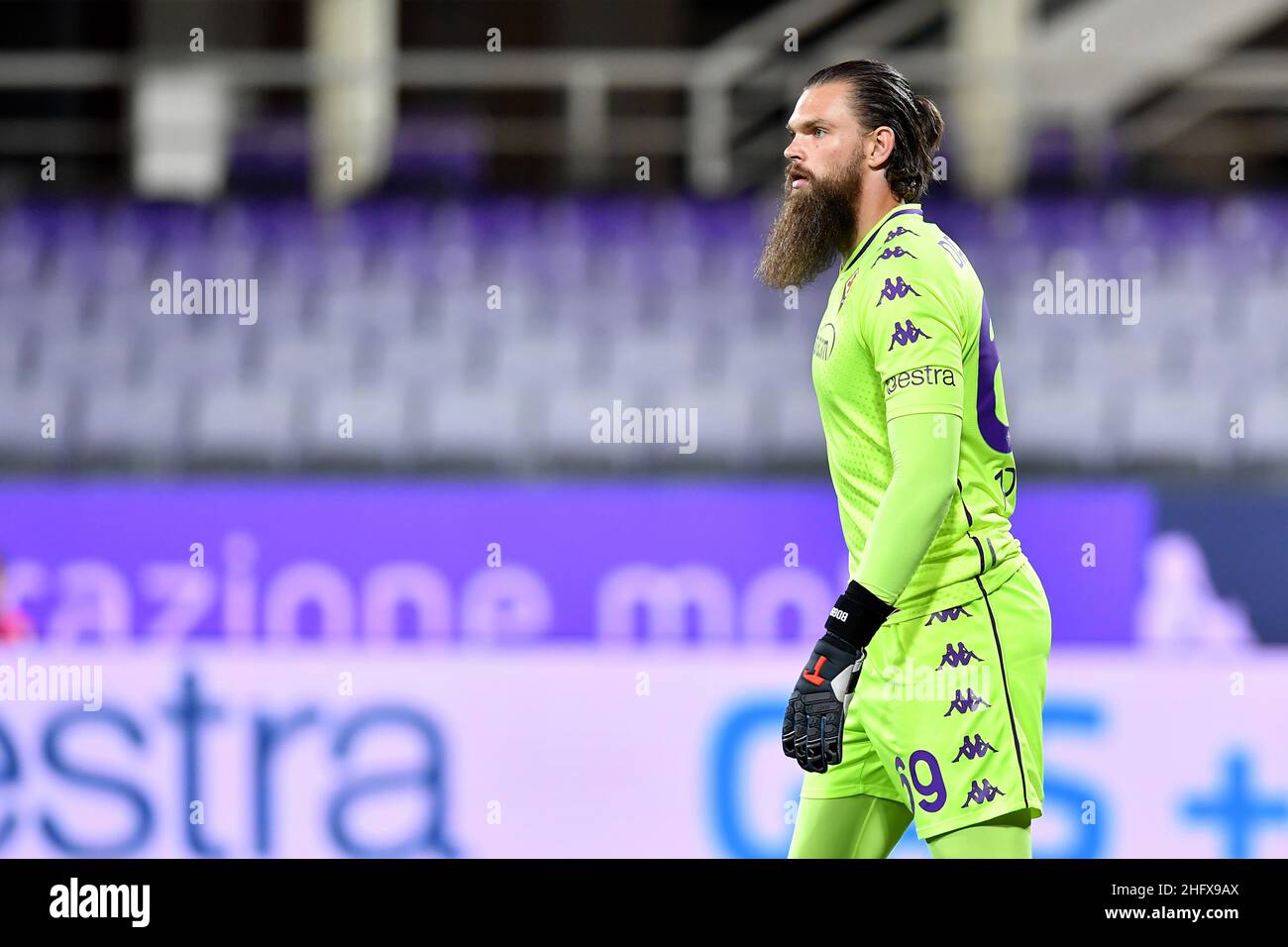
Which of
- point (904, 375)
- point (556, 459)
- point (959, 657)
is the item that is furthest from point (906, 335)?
point (556, 459)

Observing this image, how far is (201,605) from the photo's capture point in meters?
4.45

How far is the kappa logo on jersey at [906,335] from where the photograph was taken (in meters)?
1.85

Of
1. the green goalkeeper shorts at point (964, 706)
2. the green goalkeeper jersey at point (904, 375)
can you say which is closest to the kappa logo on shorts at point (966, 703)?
the green goalkeeper shorts at point (964, 706)

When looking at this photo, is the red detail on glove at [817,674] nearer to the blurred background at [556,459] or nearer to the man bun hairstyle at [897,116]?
the man bun hairstyle at [897,116]

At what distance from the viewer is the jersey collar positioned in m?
1.99

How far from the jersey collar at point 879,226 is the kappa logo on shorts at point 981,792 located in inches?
26.2

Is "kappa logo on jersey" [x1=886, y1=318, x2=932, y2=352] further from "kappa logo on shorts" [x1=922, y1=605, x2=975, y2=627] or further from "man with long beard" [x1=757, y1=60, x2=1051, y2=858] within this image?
"kappa logo on shorts" [x1=922, y1=605, x2=975, y2=627]

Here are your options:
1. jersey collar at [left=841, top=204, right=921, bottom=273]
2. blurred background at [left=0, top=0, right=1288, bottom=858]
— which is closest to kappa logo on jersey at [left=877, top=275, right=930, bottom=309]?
jersey collar at [left=841, top=204, right=921, bottom=273]

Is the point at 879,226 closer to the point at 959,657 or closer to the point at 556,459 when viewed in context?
the point at 959,657

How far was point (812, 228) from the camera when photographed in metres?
2.05

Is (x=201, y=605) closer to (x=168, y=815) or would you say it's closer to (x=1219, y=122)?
(x=168, y=815)

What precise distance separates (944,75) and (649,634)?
2.96 metres

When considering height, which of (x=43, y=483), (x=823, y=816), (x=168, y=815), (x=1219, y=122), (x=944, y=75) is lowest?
(x=168, y=815)

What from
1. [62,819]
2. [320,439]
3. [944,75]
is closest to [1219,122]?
[944,75]
